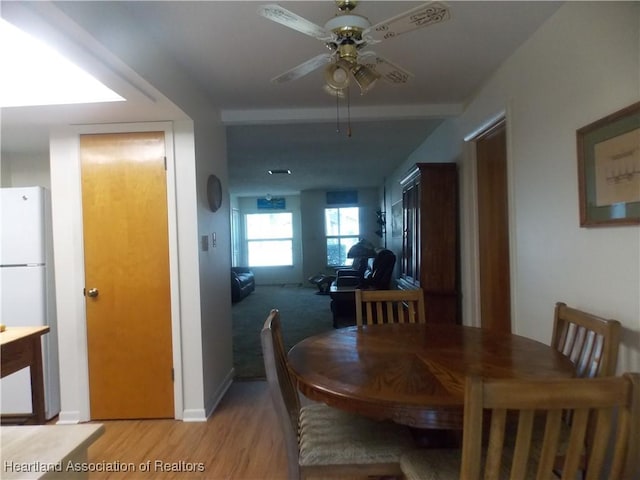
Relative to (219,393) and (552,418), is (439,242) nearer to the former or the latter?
(219,393)

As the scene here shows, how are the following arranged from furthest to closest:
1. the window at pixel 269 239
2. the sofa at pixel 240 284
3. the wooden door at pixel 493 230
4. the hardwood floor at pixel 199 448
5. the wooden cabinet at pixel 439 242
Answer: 1. the window at pixel 269 239
2. the sofa at pixel 240 284
3. the wooden cabinet at pixel 439 242
4. the wooden door at pixel 493 230
5. the hardwood floor at pixel 199 448

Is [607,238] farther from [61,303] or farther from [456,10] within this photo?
[61,303]

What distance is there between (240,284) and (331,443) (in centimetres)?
687

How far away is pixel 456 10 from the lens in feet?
6.39

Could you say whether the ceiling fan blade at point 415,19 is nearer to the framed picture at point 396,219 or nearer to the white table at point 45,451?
the white table at point 45,451

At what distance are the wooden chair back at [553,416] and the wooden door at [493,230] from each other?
2.19m

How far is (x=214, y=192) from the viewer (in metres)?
3.21

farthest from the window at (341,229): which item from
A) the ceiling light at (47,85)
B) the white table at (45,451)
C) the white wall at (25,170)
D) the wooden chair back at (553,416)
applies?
the wooden chair back at (553,416)

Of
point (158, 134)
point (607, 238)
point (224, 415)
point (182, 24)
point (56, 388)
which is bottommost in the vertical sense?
point (224, 415)

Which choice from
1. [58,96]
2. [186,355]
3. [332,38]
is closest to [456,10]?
[332,38]

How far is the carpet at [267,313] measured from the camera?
13.8 feet

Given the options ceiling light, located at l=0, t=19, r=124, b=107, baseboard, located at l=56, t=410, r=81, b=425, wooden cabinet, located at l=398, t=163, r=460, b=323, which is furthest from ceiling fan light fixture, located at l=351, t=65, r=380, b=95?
baseboard, located at l=56, t=410, r=81, b=425

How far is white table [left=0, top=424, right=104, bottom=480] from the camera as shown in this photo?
99cm

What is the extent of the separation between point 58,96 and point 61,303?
1433 mm
